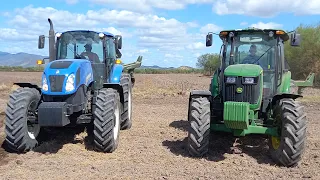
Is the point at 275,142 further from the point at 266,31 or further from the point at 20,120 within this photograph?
the point at 20,120

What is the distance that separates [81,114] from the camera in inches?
270

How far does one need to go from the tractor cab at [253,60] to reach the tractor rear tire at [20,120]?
3.31m

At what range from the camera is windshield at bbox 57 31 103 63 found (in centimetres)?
809

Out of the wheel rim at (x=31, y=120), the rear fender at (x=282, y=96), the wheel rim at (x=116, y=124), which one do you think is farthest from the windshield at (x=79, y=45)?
the rear fender at (x=282, y=96)

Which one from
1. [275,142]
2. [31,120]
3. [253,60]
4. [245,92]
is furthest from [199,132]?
Answer: [31,120]

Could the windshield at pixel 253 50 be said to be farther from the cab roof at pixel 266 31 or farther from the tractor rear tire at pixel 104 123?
the tractor rear tire at pixel 104 123

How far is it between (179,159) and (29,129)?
8.73ft

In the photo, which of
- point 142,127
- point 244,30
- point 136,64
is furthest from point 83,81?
point 136,64

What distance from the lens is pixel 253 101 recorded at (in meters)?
6.54

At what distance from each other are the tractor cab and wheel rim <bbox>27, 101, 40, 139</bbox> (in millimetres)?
3270

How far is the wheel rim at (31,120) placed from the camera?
655cm

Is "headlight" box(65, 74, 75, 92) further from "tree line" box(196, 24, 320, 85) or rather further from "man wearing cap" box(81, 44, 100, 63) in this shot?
"tree line" box(196, 24, 320, 85)

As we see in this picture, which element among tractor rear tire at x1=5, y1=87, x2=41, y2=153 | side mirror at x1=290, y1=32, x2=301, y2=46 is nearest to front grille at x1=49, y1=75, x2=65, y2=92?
tractor rear tire at x1=5, y1=87, x2=41, y2=153

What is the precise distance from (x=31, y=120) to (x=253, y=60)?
4067mm
